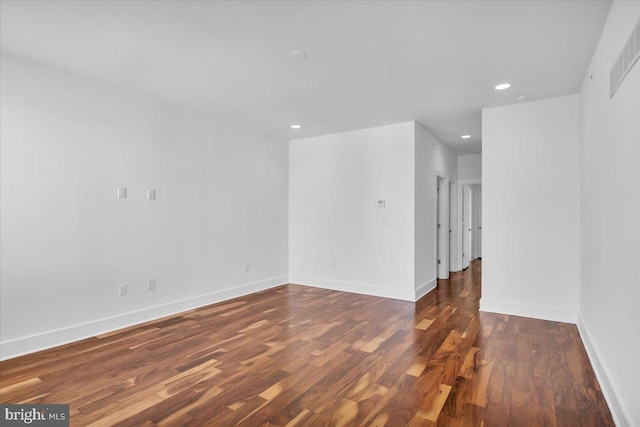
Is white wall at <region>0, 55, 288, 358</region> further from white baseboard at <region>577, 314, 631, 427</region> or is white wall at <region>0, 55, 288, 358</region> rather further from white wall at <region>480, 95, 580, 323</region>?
white baseboard at <region>577, 314, 631, 427</region>

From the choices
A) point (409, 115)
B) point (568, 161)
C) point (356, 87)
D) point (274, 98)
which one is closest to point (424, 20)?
point (356, 87)

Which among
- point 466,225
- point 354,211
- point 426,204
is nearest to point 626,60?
point 426,204

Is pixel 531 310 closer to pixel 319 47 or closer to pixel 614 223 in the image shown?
pixel 614 223

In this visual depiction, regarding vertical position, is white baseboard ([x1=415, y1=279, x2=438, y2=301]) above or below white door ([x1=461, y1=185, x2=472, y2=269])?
below

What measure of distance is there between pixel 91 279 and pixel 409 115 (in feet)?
14.0

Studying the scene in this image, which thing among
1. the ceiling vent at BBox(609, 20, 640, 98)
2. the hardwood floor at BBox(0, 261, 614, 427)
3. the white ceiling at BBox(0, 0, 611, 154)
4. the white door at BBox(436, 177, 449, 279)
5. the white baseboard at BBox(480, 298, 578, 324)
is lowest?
the hardwood floor at BBox(0, 261, 614, 427)

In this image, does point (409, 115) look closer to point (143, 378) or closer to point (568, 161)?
point (568, 161)

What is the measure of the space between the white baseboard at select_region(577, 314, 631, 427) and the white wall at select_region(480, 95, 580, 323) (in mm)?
787

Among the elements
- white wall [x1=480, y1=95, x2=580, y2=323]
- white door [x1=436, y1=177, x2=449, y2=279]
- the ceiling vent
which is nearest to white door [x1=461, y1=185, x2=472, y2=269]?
white door [x1=436, y1=177, x2=449, y2=279]

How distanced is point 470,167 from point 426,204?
269 centimetres

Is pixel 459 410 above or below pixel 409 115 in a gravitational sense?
below

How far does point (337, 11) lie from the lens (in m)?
2.31

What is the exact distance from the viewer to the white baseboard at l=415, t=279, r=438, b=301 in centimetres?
511

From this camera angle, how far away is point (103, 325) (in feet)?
11.9
